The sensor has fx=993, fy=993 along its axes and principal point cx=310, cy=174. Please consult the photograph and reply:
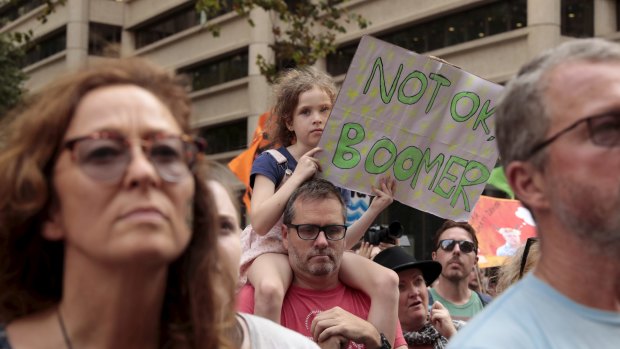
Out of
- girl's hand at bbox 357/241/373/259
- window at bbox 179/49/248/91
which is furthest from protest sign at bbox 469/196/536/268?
window at bbox 179/49/248/91

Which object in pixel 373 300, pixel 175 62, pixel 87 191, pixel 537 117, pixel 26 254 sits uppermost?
pixel 175 62

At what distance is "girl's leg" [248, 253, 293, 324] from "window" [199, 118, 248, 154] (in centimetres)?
2554

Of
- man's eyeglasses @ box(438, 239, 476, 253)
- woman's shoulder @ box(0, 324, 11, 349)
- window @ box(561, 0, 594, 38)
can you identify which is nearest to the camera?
woman's shoulder @ box(0, 324, 11, 349)

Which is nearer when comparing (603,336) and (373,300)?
(603,336)

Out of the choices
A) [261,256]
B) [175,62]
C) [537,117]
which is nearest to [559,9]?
[175,62]

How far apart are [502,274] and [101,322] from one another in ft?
12.6

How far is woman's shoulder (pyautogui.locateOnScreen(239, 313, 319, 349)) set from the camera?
250cm

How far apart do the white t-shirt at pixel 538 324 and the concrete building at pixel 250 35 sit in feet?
40.0

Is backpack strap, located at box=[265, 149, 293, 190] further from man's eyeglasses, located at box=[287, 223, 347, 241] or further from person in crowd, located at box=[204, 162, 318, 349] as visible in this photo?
person in crowd, located at box=[204, 162, 318, 349]

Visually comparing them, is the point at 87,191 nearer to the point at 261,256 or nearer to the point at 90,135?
the point at 90,135

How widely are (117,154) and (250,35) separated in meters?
27.3

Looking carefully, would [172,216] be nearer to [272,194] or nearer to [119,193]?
[119,193]

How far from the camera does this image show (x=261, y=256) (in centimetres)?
477

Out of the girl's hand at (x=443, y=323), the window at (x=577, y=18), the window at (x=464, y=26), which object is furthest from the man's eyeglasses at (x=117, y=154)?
the window at (x=464, y=26)
